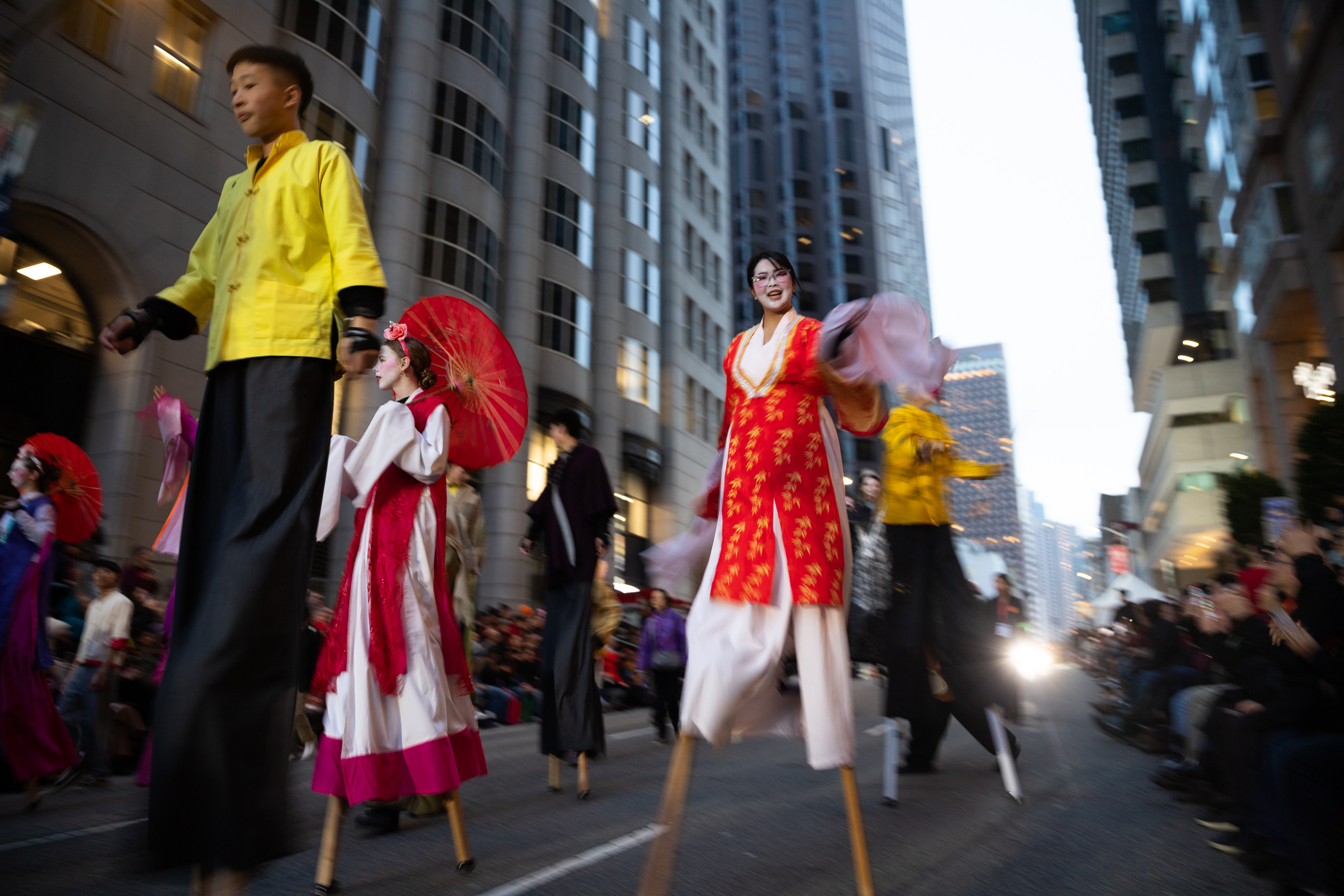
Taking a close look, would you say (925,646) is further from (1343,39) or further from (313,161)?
→ (1343,39)

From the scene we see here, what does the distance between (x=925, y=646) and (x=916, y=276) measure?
102774 mm

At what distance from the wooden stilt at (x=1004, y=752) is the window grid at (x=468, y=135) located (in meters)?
18.8

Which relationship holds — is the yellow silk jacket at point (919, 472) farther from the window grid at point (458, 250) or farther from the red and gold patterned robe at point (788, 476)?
the window grid at point (458, 250)

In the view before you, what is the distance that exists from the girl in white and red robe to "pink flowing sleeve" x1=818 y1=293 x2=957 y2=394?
171 cm

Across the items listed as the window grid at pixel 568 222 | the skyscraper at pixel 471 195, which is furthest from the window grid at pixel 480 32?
the window grid at pixel 568 222

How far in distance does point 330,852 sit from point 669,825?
137 cm

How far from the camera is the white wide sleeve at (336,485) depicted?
3.53m

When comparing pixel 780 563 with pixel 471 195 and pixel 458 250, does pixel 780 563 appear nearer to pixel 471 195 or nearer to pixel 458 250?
pixel 458 250

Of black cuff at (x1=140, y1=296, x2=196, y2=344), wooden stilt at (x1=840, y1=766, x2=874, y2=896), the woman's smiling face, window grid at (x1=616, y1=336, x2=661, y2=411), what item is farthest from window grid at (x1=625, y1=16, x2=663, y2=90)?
wooden stilt at (x1=840, y1=766, x2=874, y2=896)

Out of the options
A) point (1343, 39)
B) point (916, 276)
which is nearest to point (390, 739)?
point (1343, 39)

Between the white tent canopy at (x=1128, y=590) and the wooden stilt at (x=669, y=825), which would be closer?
the wooden stilt at (x=669, y=825)

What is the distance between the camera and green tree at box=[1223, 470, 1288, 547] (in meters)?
18.3

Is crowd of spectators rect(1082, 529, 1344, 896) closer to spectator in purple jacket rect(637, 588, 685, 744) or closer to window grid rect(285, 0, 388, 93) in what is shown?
spectator in purple jacket rect(637, 588, 685, 744)

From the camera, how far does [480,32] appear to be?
2195 cm
